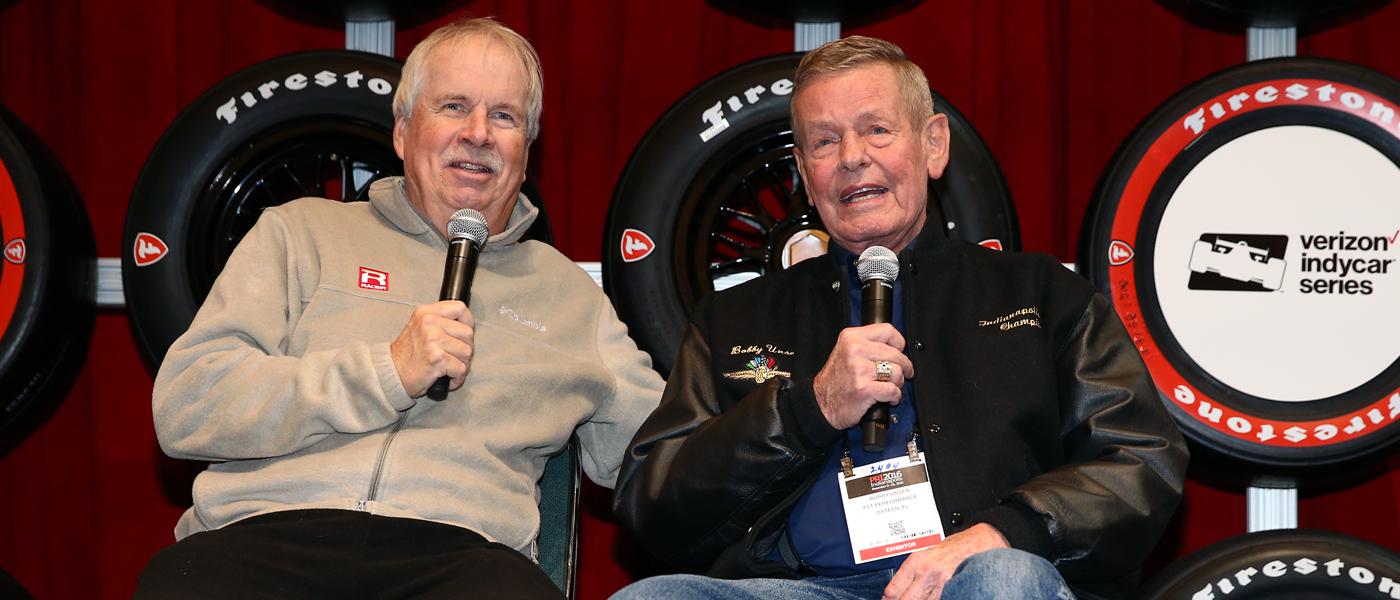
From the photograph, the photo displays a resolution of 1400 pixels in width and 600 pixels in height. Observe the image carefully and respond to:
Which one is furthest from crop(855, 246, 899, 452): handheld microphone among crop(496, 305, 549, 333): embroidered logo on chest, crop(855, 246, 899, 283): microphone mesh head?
crop(496, 305, 549, 333): embroidered logo on chest

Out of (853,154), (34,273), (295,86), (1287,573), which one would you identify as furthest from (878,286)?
(34,273)

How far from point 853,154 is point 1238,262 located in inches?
44.1

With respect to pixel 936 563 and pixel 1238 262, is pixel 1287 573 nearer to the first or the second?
pixel 1238 262

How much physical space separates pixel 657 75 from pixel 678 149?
0.56 meters

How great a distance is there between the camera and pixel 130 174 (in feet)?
10.8

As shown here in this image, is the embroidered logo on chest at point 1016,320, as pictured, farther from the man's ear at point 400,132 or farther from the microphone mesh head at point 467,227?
the man's ear at point 400,132

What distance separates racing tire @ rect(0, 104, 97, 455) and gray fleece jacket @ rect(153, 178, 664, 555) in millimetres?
844

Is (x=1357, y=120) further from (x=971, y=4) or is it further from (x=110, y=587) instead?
(x=110, y=587)

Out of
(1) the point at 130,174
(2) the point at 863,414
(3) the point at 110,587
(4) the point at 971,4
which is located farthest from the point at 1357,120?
(3) the point at 110,587

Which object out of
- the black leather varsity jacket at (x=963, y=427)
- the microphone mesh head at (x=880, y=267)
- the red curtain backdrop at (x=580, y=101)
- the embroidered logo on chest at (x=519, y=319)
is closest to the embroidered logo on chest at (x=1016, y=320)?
the black leather varsity jacket at (x=963, y=427)

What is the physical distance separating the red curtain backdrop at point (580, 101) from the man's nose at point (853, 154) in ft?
3.85

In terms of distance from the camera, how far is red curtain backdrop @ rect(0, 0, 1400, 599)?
10.6 ft

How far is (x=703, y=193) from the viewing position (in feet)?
9.18

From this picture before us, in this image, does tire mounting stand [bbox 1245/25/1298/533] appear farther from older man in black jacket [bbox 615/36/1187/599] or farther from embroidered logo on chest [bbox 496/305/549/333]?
embroidered logo on chest [bbox 496/305/549/333]
